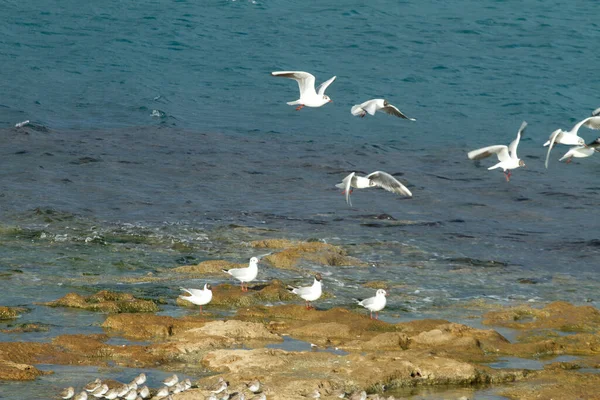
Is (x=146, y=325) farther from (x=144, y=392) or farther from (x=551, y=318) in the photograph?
(x=551, y=318)

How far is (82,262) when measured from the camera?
615 inches

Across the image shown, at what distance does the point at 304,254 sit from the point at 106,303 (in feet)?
14.8

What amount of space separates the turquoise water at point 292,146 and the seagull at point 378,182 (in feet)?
3.37

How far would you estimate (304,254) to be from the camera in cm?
1642

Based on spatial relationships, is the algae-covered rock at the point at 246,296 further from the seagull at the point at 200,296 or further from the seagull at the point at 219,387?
the seagull at the point at 219,387

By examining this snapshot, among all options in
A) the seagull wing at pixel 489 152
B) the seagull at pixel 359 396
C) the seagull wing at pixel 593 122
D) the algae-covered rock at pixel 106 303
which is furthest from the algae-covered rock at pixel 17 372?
the seagull wing at pixel 593 122

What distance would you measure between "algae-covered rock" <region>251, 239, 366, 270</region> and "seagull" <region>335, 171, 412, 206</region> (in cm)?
115

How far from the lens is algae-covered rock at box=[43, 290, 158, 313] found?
497 inches


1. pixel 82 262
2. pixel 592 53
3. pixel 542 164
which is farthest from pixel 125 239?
pixel 592 53

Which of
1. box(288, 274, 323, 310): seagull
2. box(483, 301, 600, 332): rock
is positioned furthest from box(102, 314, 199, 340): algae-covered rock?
box(483, 301, 600, 332): rock

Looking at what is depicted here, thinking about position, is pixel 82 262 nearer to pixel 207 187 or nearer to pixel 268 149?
pixel 207 187

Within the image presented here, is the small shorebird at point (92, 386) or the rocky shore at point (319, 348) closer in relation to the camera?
the small shorebird at point (92, 386)

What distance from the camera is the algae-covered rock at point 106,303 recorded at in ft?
41.4

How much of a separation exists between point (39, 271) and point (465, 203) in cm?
1095
